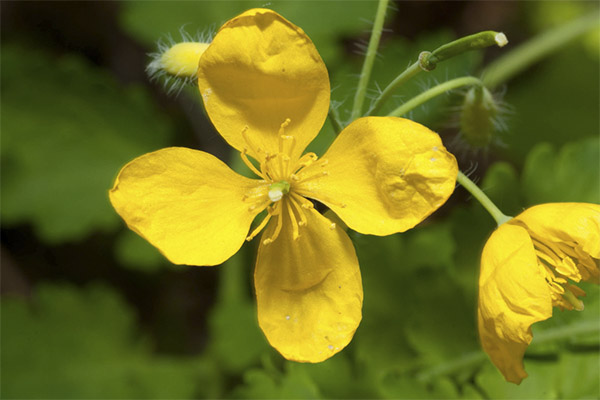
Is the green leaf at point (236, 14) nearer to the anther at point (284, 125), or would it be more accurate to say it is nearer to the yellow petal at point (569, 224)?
the anther at point (284, 125)

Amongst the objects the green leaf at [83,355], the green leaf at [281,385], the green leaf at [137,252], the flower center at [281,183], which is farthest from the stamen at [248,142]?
the green leaf at [83,355]

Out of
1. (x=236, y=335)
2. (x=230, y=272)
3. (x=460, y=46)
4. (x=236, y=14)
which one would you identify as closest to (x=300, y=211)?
(x=460, y=46)

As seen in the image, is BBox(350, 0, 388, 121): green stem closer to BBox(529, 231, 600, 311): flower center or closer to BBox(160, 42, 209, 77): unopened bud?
BBox(160, 42, 209, 77): unopened bud

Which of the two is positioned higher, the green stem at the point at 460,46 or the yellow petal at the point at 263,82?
the green stem at the point at 460,46

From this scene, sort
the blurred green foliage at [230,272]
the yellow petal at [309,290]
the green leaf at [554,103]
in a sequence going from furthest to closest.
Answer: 1. the green leaf at [554,103]
2. the blurred green foliage at [230,272]
3. the yellow petal at [309,290]

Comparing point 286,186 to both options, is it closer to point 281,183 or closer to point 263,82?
point 281,183
